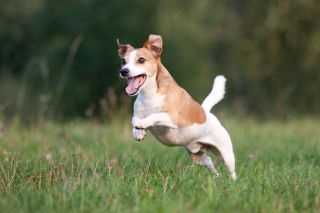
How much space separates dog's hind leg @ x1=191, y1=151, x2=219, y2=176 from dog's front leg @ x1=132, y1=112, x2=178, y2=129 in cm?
57

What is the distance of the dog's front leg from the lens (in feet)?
18.4

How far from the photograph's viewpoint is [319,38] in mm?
19844

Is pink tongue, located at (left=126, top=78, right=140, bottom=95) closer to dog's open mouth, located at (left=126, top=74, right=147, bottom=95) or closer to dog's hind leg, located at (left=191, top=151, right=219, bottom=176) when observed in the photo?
dog's open mouth, located at (left=126, top=74, right=147, bottom=95)

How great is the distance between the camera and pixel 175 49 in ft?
83.5

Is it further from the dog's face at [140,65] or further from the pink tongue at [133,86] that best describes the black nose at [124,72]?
the pink tongue at [133,86]

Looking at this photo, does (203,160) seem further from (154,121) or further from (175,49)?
(175,49)

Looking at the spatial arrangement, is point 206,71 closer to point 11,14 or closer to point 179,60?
point 179,60

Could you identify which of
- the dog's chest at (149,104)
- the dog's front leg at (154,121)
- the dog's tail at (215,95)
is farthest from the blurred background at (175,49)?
the dog's front leg at (154,121)

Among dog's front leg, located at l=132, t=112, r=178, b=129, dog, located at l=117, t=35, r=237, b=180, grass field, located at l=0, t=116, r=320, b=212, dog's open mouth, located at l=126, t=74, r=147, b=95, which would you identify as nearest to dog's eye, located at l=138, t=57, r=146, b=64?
dog, located at l=117, t=35, r=237, b=180

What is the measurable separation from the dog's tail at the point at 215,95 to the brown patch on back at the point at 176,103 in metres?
0.39

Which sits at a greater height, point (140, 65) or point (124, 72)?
point (140, 65)

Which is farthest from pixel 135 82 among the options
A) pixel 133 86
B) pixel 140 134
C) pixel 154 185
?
pixel 154 185

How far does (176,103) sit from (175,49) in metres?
19.6

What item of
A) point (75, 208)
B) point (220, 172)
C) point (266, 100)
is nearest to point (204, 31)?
point (266, 100)
